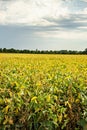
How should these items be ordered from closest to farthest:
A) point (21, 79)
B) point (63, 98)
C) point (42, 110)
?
point (42, 110) < point (63, 98) < point (21, 79)

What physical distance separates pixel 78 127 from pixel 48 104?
27.5 inches

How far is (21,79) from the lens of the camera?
22.5 feet

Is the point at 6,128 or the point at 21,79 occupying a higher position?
the point at 21,79

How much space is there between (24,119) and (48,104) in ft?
1.40

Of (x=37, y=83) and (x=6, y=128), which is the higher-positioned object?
(x=37, y=83)

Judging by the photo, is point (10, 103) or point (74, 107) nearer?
point (10, 103)

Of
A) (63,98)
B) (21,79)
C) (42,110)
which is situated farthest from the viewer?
(21,79)

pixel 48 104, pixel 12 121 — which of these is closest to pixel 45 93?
pixel 48 104

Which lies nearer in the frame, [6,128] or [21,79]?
[6,128]

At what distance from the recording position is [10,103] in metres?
5.88

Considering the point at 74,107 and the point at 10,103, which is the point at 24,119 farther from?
the point at 74,107

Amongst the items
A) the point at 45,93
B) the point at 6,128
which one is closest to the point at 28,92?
the point at 45,93

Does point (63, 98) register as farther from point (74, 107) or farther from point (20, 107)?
point (20, 107)

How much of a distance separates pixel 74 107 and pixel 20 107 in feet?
3.02
